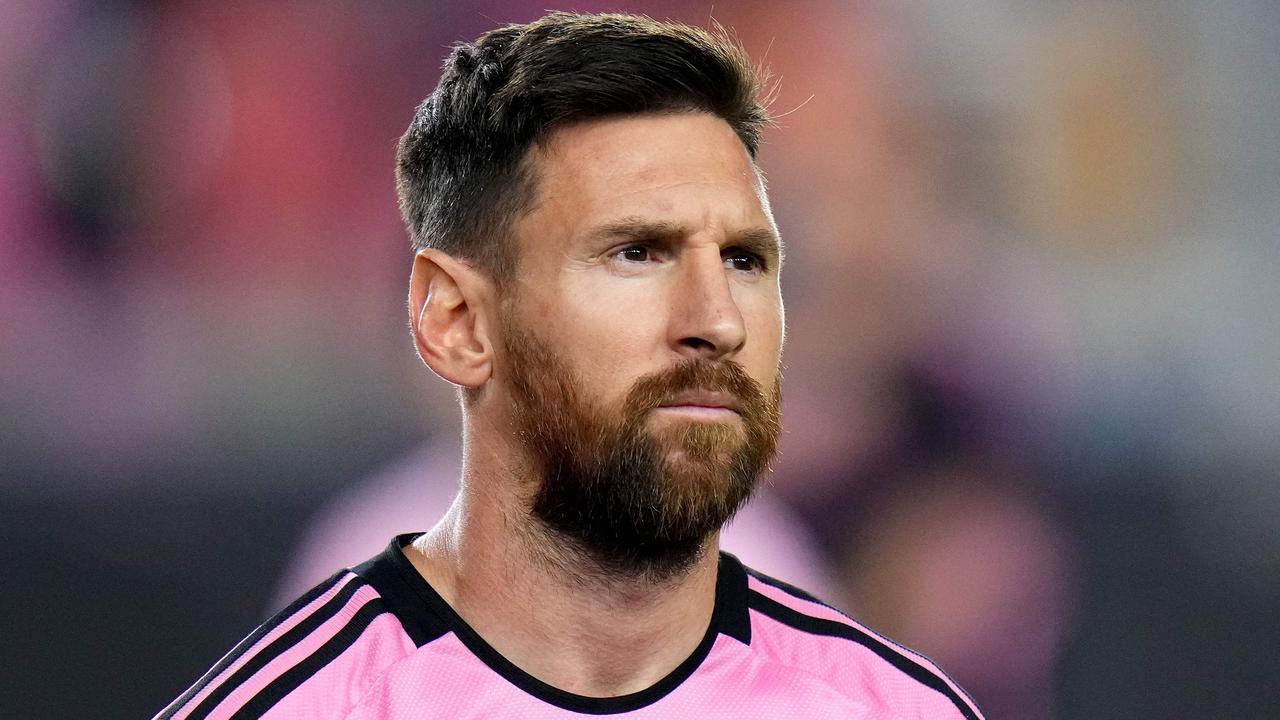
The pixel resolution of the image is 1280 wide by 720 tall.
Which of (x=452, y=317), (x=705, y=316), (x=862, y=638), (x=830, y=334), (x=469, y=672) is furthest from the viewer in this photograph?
(x=830, y=334)

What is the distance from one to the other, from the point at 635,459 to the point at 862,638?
0.59 metres

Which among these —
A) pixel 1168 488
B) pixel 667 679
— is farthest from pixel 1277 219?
pixel 667 679

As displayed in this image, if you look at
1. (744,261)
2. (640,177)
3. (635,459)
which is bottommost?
(635,459)

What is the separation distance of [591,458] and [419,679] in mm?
377

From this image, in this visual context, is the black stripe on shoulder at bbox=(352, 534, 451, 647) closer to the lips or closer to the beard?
the beard

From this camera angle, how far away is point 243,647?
1.85 metres

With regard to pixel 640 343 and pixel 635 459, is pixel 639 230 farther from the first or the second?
pixel 635 459

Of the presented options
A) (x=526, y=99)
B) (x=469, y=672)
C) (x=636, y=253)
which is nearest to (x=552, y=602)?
(x=469, y=672)

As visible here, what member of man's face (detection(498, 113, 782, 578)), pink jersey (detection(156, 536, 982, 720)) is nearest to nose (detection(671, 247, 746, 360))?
man's face (detection(498, 113, 782, 578))

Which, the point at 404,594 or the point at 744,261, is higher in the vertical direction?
the point at 744,261

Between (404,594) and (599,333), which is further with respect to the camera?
(404,594)

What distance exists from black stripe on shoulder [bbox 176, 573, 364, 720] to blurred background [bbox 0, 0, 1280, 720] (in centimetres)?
138

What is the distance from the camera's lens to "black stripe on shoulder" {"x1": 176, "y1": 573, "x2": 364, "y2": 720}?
176 centimetres

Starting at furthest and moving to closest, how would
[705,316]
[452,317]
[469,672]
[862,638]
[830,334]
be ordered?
[830,334]
[862,638]
[452,317]
[469,672]
[705,316]
